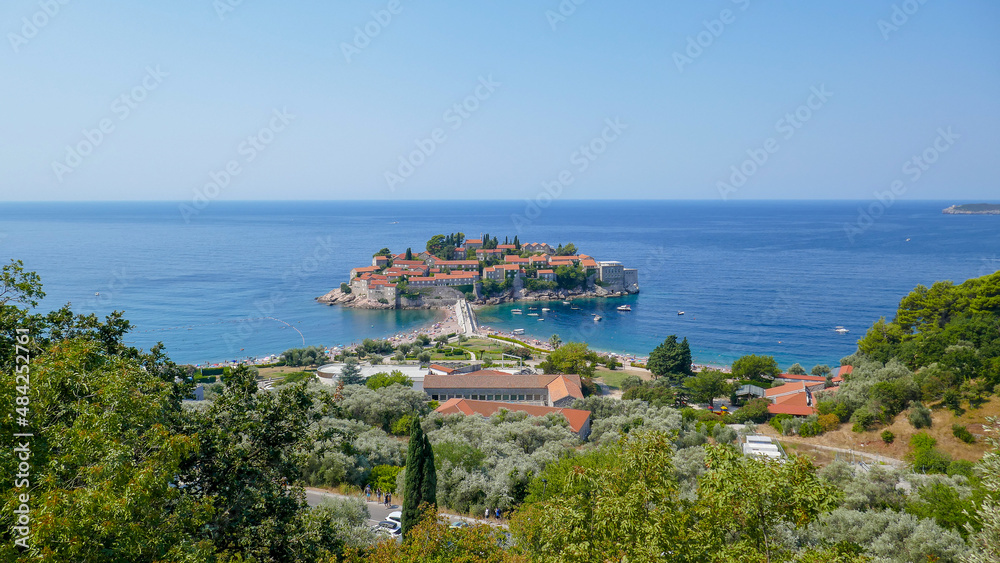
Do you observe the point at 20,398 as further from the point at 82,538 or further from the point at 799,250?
the point at 799,250

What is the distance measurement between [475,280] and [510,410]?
159 feet

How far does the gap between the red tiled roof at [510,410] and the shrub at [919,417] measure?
39.6 feet

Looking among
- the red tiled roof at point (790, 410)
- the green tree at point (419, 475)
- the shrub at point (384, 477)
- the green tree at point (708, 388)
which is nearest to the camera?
the green tree at point (419, 475)

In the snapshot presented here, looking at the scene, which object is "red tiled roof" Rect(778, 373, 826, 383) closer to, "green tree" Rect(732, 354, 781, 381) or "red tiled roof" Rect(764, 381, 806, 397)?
"green tree" Rect(732, 354, 781, 381)

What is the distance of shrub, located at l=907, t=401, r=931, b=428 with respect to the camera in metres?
21.3

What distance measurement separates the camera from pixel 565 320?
62531mm

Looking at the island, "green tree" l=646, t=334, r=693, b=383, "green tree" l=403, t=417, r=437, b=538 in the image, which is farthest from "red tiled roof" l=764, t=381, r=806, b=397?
the island

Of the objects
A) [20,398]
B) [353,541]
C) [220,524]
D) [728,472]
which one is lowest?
[353,541]

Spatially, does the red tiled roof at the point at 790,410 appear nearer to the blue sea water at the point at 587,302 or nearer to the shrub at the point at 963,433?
the shrub at the point at 963,433

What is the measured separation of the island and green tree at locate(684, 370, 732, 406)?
135 feet

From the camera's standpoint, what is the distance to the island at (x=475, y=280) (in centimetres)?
6931

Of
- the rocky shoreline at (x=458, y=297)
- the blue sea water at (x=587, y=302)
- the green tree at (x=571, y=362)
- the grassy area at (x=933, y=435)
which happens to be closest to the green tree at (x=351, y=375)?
the green tree at (x=571, y=362)

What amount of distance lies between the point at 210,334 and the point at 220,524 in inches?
2001

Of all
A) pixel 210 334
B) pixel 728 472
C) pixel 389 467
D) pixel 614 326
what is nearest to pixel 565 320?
pixel 614 326
